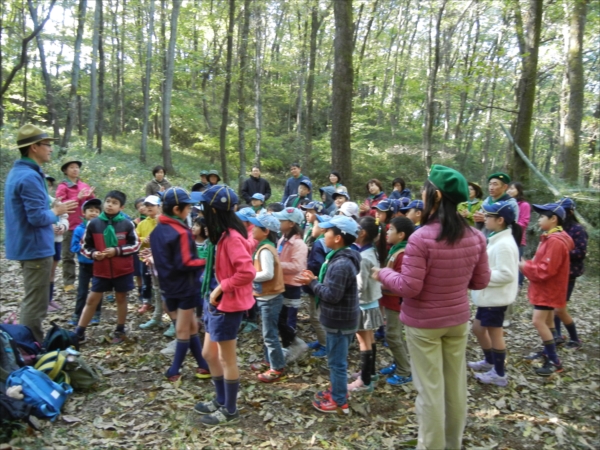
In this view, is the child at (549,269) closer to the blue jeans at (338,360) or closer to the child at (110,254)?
the blue jeans at (338,360)

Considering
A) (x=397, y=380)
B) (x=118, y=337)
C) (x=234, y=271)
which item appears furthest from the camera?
(x=118, y=337)

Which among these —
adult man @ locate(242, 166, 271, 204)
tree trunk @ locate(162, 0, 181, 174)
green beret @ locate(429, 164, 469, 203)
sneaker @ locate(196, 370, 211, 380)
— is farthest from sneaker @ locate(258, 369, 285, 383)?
tree trunk @ locate(162, 0, 181, 174)

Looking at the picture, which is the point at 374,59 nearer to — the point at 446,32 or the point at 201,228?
the point at 446,32

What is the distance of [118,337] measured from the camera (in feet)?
18.3

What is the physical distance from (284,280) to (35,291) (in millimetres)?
2869

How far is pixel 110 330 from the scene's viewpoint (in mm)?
5918

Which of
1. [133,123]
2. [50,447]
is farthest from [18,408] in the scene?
[133,123]

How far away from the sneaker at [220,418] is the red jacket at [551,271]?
3964mm

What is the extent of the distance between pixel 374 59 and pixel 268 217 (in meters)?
27.0

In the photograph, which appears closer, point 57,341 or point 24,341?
point 24,341

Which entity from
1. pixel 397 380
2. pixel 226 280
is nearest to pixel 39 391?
pixel 226 280

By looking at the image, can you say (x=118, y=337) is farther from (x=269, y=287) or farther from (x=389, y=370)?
(x=389, y=370)

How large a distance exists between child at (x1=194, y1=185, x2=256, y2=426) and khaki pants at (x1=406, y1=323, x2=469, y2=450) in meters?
1.53

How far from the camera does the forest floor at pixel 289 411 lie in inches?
146
